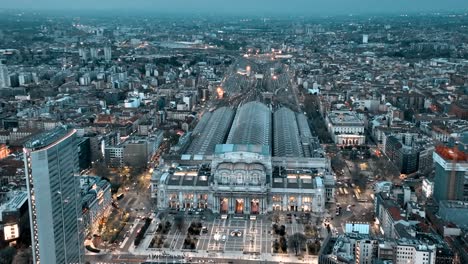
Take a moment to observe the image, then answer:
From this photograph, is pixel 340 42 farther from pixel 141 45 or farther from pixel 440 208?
pixel 440 208

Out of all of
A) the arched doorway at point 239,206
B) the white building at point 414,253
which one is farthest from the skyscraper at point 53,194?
the white building at point 414,253

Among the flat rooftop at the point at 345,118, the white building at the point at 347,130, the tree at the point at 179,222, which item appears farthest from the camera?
the flat rooftop at the point at 345,118

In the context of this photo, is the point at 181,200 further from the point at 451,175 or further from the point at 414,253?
the point at 451,175

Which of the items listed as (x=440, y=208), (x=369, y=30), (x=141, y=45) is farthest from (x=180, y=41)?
(x=440, y=208)

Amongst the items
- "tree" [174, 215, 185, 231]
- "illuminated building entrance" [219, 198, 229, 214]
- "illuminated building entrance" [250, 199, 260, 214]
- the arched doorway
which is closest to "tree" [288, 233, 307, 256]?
"illuminated building entrance" [250, 199, 260, 214]

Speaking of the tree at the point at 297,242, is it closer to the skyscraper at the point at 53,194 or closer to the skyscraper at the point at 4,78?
the skyscraper at the point at 53,194

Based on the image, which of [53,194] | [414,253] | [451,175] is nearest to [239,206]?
[414,253]
